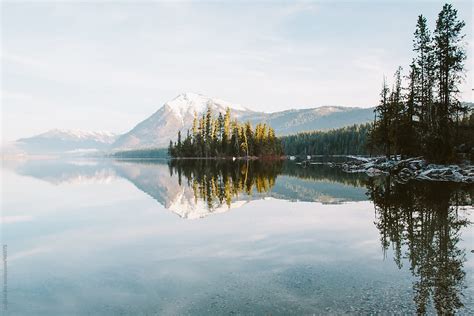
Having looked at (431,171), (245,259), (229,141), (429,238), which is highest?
(229,141)

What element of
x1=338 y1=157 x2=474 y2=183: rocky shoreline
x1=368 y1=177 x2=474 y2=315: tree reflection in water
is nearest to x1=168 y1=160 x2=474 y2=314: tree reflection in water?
x1=368 y1=177 x2=474 y2=315: tree reflection in water

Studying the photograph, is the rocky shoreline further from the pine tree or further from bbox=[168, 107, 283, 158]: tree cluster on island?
bbox=[168, 107, 283, 158]: tree cluster on island

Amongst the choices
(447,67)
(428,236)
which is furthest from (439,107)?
(428,236)

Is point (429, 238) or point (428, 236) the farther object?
point (428, 236)

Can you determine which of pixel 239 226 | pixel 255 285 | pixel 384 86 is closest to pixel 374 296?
pixel 255 285

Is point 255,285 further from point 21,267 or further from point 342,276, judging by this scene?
point 21,267

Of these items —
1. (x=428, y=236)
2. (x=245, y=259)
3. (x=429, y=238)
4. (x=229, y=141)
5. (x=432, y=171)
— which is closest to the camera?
(x=245, y=259)

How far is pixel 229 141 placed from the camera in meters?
136

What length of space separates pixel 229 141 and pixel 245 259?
409 feet

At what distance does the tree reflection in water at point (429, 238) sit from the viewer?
8.82m

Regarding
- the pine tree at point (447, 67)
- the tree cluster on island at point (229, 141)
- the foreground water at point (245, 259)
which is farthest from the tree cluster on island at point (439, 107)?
the tree cluster on island at point (229, 141)

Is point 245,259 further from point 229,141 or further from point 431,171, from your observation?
point 229,141

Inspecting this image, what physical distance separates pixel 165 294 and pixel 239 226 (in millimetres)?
8829

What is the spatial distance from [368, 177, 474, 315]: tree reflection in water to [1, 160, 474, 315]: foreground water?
0.15 feet
